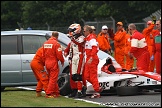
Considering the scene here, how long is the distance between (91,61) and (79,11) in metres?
35.0

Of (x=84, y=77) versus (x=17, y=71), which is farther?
(x=17, y=71)

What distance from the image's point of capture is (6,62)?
1513 centimetres

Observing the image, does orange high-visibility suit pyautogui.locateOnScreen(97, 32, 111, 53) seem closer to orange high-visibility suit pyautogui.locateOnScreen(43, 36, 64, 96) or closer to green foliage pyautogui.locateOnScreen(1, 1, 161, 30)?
orange high-visibility suit pyautogui.locateOnScreen(43, 36, 64, 96)

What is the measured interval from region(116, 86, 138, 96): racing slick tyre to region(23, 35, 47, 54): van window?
290 centimetres

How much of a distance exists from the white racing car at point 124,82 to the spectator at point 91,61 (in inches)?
15.4

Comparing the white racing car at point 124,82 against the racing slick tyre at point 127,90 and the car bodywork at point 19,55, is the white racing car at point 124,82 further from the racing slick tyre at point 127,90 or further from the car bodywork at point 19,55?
the car bodywork at point 19,55

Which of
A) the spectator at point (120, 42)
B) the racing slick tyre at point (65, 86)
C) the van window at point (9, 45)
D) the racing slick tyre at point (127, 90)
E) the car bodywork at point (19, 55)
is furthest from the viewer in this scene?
the spectator at point (120, 42)

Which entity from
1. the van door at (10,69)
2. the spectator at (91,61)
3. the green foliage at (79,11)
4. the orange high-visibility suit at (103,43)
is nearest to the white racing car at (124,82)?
the spectator at (91,61)

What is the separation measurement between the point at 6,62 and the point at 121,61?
5411 mm

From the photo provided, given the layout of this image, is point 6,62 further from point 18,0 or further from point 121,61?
point 18,0

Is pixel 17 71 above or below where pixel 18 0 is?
below

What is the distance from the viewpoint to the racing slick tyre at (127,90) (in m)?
13.6

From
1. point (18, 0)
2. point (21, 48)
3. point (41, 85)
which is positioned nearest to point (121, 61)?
point (21, 48)

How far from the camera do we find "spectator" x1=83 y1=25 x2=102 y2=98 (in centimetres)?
1335
